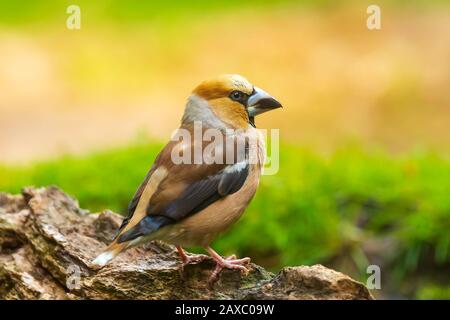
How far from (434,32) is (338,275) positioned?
35.2ft

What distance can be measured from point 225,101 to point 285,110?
25.2 feet

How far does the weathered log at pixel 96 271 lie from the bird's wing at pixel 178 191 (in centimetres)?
33

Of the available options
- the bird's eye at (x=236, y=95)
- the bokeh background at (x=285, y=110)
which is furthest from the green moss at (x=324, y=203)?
the bird's eye at (x=236, y=95)

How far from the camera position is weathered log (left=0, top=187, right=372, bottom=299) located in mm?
4098

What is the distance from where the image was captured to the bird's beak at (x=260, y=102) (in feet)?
15.1

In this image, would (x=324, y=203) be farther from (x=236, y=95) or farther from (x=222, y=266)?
(x=222, y=266)

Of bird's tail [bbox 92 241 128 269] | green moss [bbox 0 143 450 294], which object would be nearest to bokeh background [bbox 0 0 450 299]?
green moss [bbox 0 143 450 294]

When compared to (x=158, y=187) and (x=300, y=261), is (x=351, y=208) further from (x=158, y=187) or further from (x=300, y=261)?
(x=158, y=187)

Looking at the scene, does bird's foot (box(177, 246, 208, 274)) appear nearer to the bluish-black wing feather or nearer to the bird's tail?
the bluish-black wing feather

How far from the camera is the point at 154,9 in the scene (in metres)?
15.5

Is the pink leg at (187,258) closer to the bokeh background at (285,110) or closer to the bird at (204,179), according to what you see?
the bird at (204,179)

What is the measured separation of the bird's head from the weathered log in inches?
29.8

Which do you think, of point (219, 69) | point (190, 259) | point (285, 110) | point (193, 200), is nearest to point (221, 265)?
point (190, 259)
